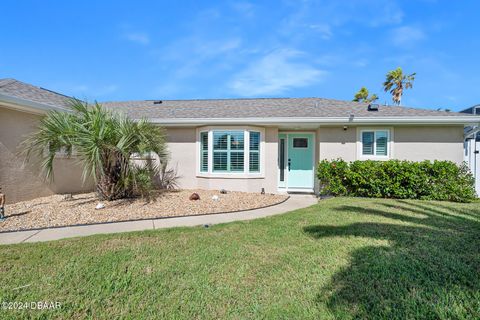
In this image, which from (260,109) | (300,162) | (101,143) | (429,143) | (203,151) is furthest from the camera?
(260,109)

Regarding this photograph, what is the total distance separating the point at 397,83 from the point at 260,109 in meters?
28.1

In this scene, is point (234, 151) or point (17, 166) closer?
point (17, 166)

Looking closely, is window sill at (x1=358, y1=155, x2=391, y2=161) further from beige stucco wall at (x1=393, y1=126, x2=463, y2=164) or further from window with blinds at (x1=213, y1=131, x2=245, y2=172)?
window with blinds at (x1=213, y1=131, x2=245, y2=172)

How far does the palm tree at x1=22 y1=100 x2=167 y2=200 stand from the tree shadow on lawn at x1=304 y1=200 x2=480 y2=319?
5.62 m

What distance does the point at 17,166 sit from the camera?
735 cm

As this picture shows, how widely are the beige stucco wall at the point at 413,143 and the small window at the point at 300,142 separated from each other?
1036 millimetres

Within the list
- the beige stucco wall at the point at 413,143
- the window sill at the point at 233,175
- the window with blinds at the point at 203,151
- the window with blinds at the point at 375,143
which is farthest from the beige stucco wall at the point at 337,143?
the window with blinds at the point at 203,151

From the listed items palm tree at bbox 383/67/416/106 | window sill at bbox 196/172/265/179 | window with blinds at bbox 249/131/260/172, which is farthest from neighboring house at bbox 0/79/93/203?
palm tree at bbox 383/67/416/106

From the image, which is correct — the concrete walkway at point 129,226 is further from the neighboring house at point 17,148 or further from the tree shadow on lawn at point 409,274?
the neighboring house at point 17,148

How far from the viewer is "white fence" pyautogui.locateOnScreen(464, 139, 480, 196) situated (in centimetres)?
1097

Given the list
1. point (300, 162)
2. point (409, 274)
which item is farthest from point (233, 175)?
point (409, 274)

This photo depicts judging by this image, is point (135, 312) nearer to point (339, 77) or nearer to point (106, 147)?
point (106, 147)

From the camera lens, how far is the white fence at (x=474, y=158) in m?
11.0

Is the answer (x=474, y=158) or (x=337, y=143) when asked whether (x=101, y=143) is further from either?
(x=474, y=158)
